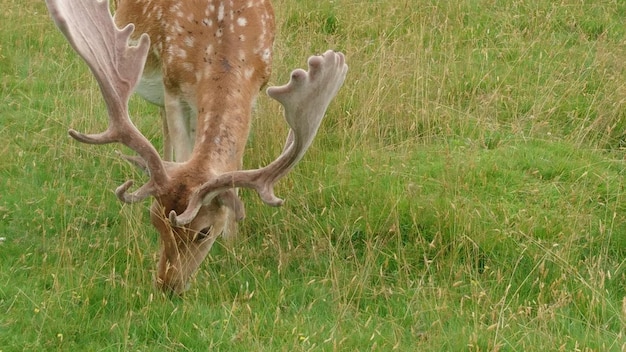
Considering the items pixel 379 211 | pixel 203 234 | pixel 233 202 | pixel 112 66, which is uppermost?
pixel 112 66

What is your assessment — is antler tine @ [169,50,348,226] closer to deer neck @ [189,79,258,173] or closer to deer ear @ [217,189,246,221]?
deer ear @ [217,189,246,221]

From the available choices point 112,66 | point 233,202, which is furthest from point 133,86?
point 233,202

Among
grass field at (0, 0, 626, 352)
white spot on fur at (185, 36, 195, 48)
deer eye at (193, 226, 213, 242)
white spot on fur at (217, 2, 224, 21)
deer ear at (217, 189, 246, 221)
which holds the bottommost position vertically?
grass field at (0, 0, 626, 352)

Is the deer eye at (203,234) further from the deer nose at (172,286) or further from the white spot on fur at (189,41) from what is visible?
the white spot on fur at (189,41)

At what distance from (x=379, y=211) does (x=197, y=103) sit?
1.25 meters

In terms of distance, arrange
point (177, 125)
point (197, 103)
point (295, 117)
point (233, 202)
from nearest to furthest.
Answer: point (295, 117)
point (233, 202)
point (197, 103)
point (177, 125)

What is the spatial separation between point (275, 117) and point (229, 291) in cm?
177

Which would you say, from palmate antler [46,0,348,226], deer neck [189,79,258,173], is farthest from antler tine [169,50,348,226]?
deer neck [189,79,258,173]

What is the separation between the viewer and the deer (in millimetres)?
4750

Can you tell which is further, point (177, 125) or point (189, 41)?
point (177, 125)

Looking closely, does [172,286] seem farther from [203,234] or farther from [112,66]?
[112,66]

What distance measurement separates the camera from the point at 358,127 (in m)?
6.98

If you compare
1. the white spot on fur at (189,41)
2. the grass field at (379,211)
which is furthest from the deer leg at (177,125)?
the grass field at (379,211)

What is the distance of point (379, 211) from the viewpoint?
239 inches
